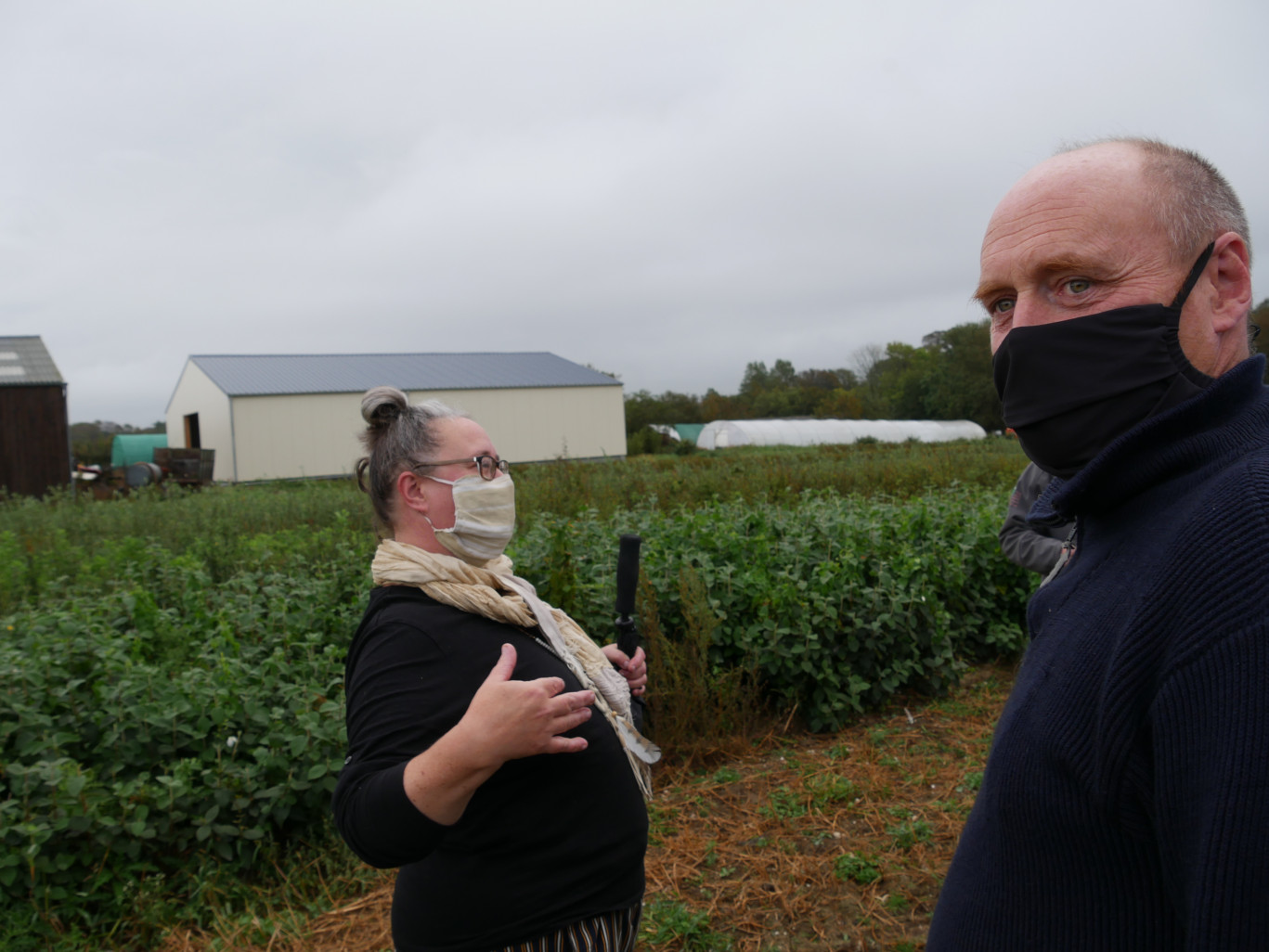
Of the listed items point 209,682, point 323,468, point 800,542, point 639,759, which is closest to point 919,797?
point 800,542

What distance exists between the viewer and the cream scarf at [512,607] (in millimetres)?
2055

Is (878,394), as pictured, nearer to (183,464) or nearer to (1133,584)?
(183,464)

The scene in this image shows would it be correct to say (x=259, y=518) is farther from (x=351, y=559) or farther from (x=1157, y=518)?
(x=1157, y=518)

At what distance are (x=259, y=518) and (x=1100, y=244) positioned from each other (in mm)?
10913

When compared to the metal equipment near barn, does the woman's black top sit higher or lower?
lower

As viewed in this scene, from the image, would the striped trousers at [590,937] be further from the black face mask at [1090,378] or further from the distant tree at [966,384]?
the distant tree at [966,384]

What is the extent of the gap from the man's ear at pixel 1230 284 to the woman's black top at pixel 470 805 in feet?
5.21

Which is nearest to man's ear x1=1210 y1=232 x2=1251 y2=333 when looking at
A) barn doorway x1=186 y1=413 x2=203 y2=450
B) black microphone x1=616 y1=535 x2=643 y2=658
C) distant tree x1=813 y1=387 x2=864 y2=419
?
black microphone x1=616 y1=535 x2=643 y2=658

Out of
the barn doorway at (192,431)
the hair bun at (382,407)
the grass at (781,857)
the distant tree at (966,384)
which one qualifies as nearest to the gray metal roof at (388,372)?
the barn doorway at (192,431)

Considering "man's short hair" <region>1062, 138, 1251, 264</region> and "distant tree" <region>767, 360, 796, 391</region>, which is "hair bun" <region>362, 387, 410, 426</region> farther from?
"distant tree" <region>767, 360, 796, 391</region>

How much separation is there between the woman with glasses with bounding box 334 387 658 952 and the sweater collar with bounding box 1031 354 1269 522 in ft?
3.52

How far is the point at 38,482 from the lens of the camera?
20422 millimetres

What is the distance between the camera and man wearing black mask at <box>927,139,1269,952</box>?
90 cm

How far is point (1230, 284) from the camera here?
1.22 m
